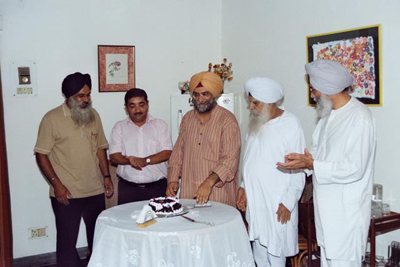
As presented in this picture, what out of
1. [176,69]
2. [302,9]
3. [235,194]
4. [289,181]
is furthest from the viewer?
[176,69]

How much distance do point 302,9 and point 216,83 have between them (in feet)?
4.30

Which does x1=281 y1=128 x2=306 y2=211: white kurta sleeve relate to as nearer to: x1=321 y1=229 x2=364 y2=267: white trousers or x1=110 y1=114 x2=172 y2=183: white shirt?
x1=321 y1=229 x2=364 y2=267: white trousers

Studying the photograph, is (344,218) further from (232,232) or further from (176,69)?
(176,69)

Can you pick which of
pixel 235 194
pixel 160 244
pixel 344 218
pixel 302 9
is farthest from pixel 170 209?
pixel 302 9

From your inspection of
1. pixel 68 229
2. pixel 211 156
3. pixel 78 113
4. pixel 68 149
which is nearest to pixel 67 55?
pixel 78 113

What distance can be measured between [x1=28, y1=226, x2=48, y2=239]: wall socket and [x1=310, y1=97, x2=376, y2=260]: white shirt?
3.10 m

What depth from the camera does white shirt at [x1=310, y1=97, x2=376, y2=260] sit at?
2.54 metres

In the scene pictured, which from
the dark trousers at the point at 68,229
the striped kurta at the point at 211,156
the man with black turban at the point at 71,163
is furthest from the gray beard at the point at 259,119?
the dark trousers at the point at 68,229

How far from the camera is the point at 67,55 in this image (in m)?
4.69

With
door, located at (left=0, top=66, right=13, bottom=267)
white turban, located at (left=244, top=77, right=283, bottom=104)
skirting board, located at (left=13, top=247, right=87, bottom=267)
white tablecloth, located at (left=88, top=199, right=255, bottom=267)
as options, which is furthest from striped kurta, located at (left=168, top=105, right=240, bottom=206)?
skirting board, located at (left=13, top=247, right=87, bottom=267)

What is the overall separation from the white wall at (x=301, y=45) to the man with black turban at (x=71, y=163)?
1.89m

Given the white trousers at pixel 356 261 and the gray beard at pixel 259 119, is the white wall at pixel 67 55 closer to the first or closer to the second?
the gray beard at pixel 259 119

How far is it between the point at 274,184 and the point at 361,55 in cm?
123

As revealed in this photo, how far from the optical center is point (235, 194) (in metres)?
3.39
